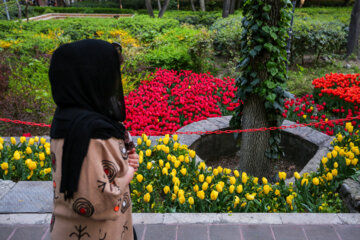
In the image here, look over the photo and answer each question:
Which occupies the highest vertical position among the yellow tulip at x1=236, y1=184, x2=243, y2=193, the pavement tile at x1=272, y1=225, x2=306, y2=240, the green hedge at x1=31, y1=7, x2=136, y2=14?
the green hedge at x1=31, y1=7, x2=136, y2=14

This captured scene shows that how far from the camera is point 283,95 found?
13.0ft

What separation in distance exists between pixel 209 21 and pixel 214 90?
38.2 ft

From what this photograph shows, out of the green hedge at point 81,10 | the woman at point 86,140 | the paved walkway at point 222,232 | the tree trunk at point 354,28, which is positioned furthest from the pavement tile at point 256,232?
the green hedge at point 81,10

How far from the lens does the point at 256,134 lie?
14.0 ft

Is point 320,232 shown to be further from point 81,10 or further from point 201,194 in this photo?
point 81,10

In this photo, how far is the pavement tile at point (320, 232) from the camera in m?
2.71

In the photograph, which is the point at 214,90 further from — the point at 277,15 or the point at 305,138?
the point at 277,15

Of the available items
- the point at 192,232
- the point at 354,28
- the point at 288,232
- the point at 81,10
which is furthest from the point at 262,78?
the point at 81,10

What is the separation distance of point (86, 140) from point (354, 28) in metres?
11.5

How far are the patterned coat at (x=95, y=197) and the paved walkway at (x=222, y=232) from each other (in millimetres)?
1055

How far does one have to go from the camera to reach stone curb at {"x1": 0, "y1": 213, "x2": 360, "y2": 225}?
114 inches

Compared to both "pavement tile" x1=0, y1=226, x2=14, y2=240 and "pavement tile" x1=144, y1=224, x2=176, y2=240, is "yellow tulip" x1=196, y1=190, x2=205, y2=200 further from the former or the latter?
"pavement tile" x1=0, y1=226, x2=14, y2=240

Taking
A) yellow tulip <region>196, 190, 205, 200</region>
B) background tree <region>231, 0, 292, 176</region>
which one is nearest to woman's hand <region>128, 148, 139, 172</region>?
yellow tulip <region>196, 190, 205, 200</region>

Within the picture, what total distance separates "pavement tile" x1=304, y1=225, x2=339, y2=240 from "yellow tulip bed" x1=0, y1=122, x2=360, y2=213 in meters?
0.29
